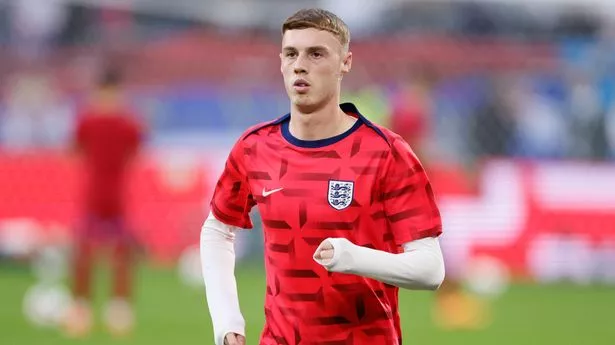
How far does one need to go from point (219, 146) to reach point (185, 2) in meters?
7.80

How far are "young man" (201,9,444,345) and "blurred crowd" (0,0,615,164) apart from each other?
1109 centimetres

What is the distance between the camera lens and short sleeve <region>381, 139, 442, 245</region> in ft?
17.4

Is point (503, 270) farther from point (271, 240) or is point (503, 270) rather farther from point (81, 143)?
point (271, 240)

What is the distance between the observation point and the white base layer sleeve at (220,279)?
5516 mm

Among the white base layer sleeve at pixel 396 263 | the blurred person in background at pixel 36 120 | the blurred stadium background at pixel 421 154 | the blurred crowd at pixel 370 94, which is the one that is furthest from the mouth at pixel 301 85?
the blurred person in background at pixel 36 120

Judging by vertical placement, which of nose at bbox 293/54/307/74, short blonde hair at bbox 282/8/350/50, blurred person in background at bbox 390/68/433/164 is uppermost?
blurred person in background at bbox 390/68/433/164

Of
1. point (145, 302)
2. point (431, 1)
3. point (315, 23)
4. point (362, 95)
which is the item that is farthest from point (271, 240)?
point (431, 1)

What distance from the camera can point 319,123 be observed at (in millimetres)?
5465

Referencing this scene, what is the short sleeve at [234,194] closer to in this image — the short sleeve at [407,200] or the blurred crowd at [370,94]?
the short sleeve at [407,200]

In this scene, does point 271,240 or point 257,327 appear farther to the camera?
point 257,327

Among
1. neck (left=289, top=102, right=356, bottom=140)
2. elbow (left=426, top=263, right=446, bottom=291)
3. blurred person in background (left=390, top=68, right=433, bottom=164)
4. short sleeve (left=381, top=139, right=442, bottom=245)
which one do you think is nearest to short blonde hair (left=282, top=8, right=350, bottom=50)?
neck (left=289, top=102, right=356, bottom=140)

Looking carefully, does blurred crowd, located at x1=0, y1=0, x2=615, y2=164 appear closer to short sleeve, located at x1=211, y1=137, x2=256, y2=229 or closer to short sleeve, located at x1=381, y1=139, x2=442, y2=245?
short sleeve, located at x1=211, y1=137, x2=256, y2=229

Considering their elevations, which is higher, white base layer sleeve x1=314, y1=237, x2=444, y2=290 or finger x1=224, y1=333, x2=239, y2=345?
white base layer sleeve x1=314, y1=237, x2=444, y2=290

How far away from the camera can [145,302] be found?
15656mm
